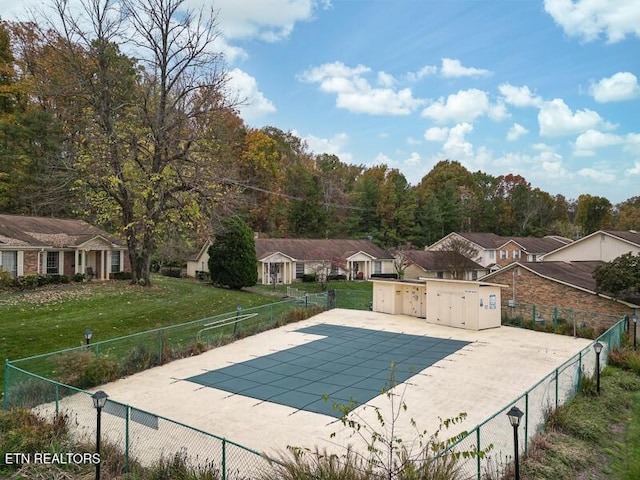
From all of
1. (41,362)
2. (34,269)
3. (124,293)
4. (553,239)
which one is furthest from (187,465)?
(553,239)

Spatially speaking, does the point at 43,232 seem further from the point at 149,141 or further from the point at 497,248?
the point at 497,248

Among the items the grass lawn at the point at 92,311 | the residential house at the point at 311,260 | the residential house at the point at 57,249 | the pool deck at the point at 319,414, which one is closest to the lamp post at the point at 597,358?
the pool deck at the point at 319,414

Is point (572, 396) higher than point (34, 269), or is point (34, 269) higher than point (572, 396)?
point (34, 269)

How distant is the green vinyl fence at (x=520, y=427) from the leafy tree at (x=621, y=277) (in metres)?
9.64

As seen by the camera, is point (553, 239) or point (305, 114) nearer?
point (305, 114)

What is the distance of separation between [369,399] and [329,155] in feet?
221

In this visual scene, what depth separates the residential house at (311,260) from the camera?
41125 mm

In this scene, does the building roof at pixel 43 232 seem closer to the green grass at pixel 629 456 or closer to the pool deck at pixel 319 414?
the pool deck at pixel 319 414

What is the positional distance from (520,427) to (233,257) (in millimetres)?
26407

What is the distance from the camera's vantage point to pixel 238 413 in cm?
1103

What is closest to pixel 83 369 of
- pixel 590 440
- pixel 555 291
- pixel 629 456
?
pixel 590 440

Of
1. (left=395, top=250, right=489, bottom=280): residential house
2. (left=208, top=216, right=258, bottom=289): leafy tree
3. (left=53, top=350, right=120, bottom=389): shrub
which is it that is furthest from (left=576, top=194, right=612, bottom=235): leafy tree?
(left=53, top=350, right=120, bottom=389): shrub

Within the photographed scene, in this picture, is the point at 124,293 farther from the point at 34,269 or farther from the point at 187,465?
the point at 187,465

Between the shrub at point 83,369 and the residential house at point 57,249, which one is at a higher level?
the residential house at point 57,249
